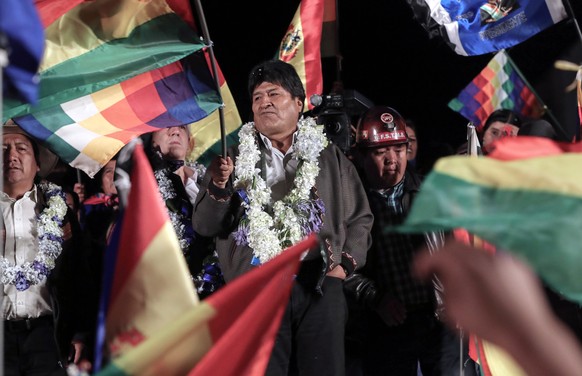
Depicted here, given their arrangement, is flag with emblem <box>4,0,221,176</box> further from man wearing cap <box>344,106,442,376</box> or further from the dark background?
the dark background

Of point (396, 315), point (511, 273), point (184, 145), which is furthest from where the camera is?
point (184, 145)

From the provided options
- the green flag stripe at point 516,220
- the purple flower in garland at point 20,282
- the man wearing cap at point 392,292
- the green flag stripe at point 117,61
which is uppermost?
the green flag stripe at point 117,61

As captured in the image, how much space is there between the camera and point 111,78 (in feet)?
14.1

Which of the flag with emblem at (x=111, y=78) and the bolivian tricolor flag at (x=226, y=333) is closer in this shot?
the bolivian tricolor flag at (x=226, y=333)

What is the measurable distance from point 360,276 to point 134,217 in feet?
10.6

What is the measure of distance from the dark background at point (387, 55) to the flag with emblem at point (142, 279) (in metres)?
8.39

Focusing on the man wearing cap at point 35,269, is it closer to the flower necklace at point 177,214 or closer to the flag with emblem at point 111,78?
the flag with emblem at point 111,78

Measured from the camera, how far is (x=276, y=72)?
190 inches

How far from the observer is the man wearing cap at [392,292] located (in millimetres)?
5184

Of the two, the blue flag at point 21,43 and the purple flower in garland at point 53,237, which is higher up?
the blue flag at point 21,43

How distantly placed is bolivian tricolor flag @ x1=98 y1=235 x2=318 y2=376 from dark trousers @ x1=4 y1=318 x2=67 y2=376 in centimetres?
293

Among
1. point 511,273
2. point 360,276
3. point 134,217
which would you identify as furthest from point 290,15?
point 511,273

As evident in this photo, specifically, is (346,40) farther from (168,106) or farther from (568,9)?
(168,106)

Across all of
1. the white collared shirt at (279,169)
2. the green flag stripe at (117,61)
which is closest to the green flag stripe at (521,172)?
the green flag stripe at (117,61)
